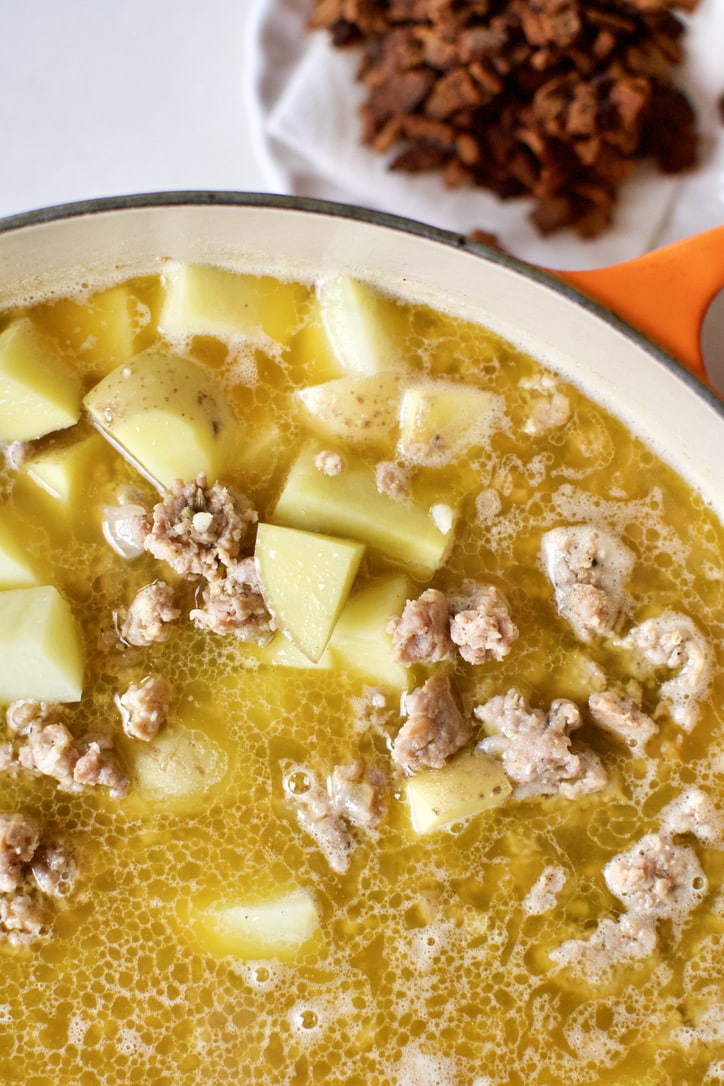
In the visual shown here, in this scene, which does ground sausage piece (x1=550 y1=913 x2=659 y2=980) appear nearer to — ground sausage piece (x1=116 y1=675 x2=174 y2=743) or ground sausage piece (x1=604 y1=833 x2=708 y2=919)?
ground sausage piece (x1=604 y1=833 x2=708 y2=919)

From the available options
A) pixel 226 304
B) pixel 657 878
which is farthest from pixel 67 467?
pixel 657 878

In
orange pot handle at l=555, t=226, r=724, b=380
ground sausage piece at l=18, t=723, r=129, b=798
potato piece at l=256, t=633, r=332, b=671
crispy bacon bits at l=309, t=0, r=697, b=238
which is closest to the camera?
orange pot handle at l=555, t=226, r=724, b=380

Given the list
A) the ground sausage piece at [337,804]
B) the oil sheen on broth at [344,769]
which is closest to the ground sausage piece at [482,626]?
the oil sheen on broth at [344,769]

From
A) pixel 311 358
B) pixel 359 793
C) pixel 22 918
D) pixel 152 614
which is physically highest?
pixel 311 358

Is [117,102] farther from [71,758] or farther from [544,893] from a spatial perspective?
[544,893]

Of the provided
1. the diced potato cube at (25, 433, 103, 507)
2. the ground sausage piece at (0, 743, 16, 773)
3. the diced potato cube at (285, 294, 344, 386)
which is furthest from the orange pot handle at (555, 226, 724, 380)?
the ground sausage piece at (0, 743, 16, 773)

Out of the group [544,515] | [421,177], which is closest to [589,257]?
[421,177]
